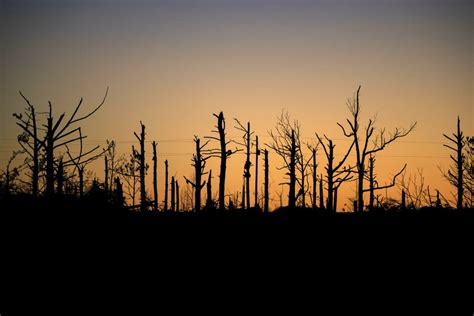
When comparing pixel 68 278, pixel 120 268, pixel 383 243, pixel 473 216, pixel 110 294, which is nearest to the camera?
pixel 68 278

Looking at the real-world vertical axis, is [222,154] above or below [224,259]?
above

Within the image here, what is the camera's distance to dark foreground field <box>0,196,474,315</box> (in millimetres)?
8008

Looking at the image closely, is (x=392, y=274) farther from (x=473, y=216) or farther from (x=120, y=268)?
(x=473, y=216)

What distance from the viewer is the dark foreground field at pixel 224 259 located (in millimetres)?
8008

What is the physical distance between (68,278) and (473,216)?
55.9ft

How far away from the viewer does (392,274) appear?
12586 millimetres

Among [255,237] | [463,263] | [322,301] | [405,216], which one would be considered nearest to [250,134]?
[405,216]

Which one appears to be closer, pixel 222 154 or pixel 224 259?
pixel 224 259

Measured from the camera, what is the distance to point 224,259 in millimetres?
13172

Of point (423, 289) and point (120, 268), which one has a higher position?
point (120, 268)

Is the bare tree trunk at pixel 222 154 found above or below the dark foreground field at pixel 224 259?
above

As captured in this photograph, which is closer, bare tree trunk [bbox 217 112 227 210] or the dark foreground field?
the dark foreground field

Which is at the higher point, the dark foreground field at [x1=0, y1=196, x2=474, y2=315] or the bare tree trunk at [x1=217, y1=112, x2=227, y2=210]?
the bare tree trunk at [x1=217, y1=112, x2=227, y2=210]

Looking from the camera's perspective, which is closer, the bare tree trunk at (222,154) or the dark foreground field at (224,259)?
the dark foreground field at (224,259)
